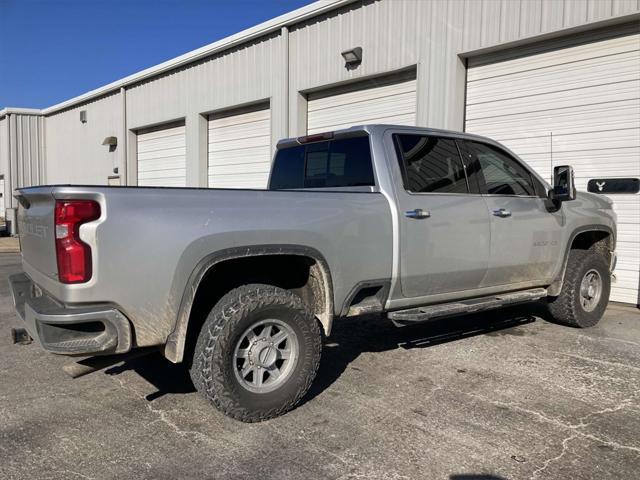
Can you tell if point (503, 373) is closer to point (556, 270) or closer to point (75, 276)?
point (556, 270)

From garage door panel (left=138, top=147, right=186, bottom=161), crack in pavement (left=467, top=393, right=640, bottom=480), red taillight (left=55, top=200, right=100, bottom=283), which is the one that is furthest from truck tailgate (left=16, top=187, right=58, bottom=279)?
garage door panel (left=138, top=147, right=186, bottom=161)

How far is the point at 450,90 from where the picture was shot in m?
8.98

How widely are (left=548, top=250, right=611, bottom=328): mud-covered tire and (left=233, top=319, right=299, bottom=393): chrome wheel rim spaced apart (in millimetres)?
3517

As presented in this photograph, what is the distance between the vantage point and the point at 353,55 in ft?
33.6

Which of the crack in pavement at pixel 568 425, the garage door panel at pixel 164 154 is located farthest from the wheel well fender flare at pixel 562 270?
the garage door panel at pixel 164 154

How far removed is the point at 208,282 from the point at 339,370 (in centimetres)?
159

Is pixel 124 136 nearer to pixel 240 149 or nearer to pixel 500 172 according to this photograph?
pixel 240 149

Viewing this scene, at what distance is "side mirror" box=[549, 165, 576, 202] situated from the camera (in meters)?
5.14

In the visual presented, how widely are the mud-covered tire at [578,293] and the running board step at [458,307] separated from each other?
551 mm

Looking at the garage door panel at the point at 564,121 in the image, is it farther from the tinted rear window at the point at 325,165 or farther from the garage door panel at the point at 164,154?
the garage door panel at the point at 164,154

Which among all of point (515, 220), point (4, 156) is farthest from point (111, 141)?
point (515, 220)

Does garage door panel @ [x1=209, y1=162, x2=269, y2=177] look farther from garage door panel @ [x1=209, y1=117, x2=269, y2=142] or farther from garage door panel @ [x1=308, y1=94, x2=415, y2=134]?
garage door panel @ [x1=308, y1=94, x2=415, y2=134]

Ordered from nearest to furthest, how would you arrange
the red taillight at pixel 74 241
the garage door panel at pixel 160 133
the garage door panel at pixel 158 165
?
the red taillight at pixel 74 241, the garage door panel at pixel 160 133, the garage door panel at pixel 158 165

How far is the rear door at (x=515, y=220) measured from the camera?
488 cm
